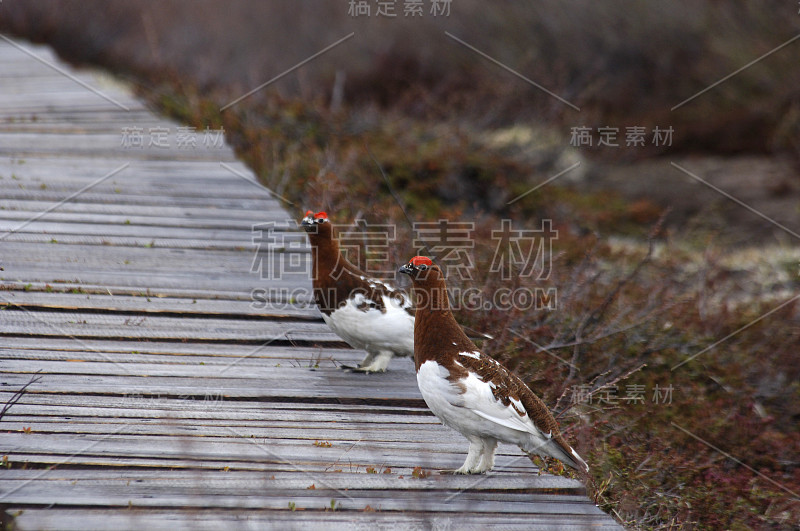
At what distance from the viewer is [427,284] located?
3088mm

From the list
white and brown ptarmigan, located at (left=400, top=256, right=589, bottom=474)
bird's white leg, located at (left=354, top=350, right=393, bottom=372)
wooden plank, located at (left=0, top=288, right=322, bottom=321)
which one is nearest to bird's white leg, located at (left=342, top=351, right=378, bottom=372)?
bird's white leg, located at (left=354, top=350, right=393, bottom=372)

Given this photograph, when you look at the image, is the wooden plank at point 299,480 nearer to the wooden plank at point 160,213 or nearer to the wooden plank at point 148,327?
the wooden plank at point 148,327

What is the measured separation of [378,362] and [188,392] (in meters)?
0.89

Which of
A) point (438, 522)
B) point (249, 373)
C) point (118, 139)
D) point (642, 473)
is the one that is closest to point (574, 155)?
point (118, 139)

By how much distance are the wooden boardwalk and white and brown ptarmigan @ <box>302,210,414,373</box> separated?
180 mm

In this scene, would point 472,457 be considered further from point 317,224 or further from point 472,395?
point 317,224

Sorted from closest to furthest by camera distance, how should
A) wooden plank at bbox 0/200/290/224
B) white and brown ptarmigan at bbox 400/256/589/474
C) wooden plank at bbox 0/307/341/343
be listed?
white and brown ptarmigan at bbox 400/256/589/474, wooden plank at bbox 0/307/341/343, wooden plank at bbox 0/200/290/224

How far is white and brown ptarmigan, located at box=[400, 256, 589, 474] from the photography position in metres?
2.84

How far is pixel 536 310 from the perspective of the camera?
16.4 feet

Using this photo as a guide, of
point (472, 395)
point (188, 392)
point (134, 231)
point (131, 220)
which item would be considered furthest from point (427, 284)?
point (131, 220)

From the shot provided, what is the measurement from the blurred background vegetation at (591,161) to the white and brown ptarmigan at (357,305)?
86 cm

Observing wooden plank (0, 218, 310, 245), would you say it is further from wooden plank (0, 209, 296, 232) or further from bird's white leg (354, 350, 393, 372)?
bird's white leg (354, 350, 393, 372)

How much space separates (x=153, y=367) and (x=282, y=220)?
6.47 feet

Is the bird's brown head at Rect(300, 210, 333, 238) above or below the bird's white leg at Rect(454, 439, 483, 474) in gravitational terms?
above
